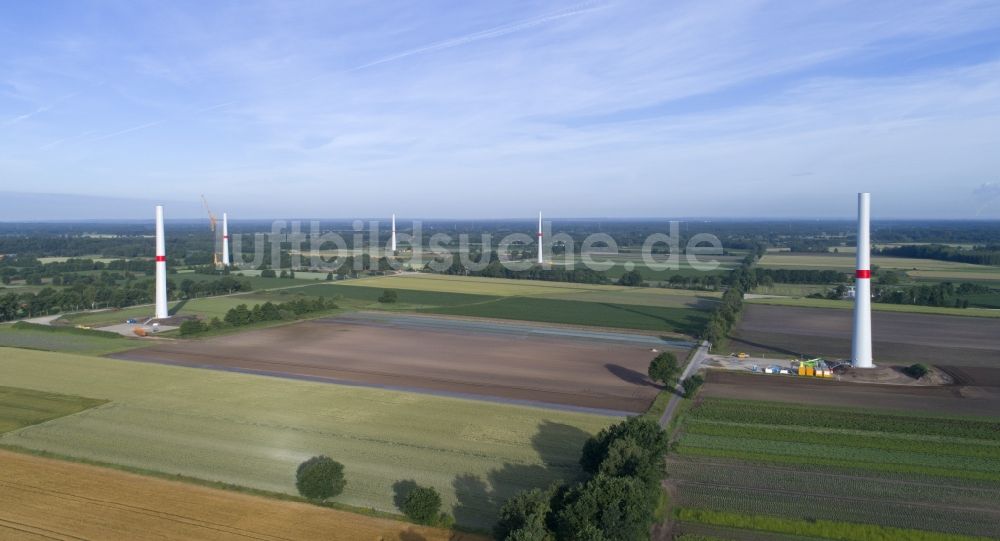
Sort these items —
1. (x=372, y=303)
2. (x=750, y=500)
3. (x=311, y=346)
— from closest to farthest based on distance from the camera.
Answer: (x=750, y=500) → (x=311, y=346) → (x=372, y=303)

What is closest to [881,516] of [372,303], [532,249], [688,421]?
[688,421]

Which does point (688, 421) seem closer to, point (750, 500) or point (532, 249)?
point (750, 500)

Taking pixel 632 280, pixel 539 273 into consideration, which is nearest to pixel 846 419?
pixel 632 280

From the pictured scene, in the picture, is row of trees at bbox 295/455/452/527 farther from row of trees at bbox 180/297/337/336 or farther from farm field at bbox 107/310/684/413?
row of trees at bbox 180/297/337/336

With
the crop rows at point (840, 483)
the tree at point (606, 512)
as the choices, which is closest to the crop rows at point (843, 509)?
the crop rows at point (840, 483)

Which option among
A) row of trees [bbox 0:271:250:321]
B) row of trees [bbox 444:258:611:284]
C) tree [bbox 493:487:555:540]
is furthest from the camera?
row of trees [bbox 444:258:611:284]

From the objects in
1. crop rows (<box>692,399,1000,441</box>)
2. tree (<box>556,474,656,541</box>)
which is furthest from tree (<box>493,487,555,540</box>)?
crop rows (<box>692,399,1000,441</box>)

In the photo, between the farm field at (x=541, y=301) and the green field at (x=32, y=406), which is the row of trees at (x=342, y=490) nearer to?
the green field at (x=32, y=406)
